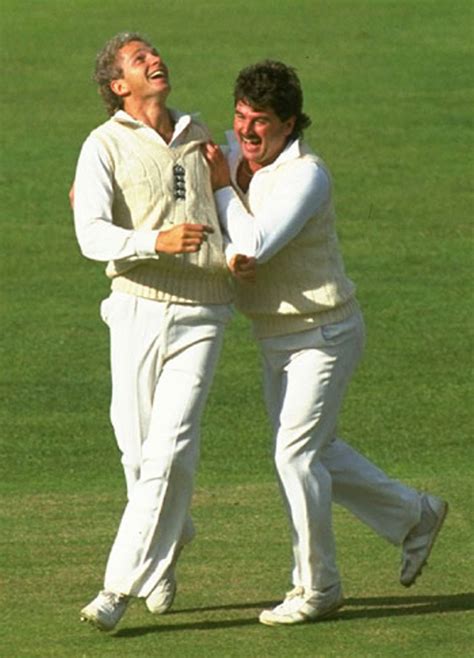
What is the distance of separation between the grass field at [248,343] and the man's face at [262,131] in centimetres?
174

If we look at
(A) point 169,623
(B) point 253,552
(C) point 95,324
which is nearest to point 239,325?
(C) point 95,324

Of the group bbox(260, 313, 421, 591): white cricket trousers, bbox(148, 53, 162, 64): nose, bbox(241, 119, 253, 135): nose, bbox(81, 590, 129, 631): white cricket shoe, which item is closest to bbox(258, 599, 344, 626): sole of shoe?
bbox(260, 313, 421, 591): white cricket trousers

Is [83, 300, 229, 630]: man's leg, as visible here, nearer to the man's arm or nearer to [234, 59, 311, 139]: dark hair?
the man's arm

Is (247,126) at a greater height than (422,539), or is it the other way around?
(247,126)

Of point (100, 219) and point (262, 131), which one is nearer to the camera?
point (100, 219)

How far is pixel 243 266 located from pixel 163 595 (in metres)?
1.30

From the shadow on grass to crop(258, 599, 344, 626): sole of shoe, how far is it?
21mm

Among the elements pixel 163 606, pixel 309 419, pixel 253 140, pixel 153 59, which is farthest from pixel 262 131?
pixel 163 606

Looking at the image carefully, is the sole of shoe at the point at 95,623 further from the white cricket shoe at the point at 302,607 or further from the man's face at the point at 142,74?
the man's face at the point at 142,74

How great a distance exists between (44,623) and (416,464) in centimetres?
398

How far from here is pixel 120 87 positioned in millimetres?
8367

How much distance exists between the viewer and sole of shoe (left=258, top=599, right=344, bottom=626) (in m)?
8.28

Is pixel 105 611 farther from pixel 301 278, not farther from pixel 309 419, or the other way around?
pixel 301 278

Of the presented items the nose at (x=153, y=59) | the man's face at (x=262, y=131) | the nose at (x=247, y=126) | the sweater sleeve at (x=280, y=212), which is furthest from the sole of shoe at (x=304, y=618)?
the nose at (x=153, y=59)
